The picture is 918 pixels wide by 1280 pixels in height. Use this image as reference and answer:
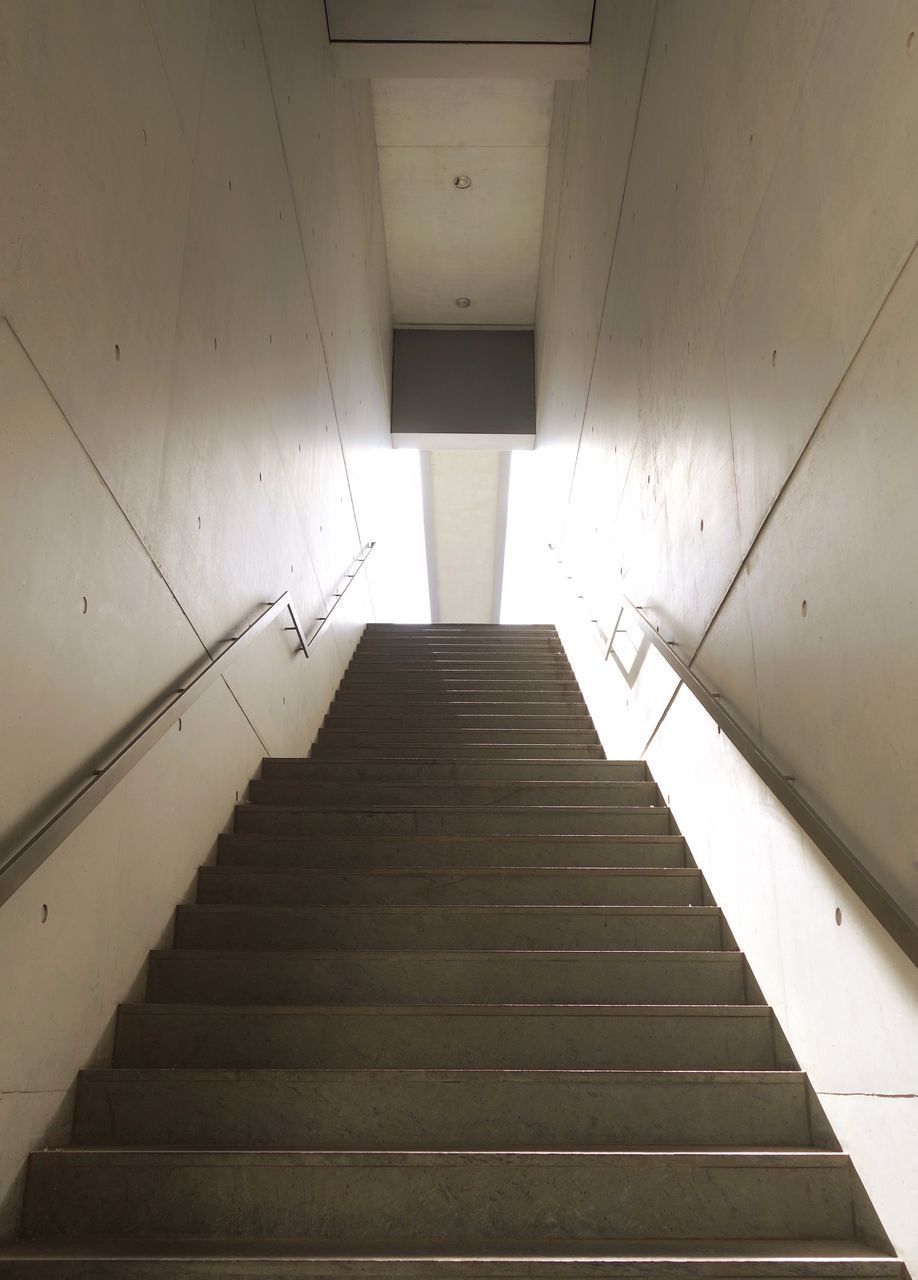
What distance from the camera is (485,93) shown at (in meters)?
7.80

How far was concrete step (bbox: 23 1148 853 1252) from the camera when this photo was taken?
1987 mm

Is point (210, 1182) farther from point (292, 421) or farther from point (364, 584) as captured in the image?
point (364, 584)

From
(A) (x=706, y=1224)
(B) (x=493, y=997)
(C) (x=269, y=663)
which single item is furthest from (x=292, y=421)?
(A) (x=706, y=1224)

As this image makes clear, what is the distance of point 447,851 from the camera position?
3484 millimetres

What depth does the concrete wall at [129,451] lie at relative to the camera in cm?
195

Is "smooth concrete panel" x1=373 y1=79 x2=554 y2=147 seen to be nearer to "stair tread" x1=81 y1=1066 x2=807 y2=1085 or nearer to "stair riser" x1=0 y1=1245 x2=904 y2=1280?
"stair tread" x1=81 y1=1066 x2=807 y2=1085

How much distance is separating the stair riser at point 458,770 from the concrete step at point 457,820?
51 centimetres

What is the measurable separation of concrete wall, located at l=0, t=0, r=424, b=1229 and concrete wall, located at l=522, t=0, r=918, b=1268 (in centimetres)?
165

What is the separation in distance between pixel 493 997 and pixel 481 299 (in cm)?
875

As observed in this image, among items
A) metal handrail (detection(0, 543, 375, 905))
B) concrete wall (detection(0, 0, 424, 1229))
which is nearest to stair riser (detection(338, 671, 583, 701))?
concrete wall (detection(0, 0, 424, 1229))

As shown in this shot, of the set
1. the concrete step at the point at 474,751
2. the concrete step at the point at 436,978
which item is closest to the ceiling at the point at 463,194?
the concrete step at the point at 474,751

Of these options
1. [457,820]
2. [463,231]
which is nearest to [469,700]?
[457,820]

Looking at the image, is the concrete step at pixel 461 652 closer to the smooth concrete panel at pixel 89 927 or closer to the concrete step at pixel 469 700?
the concrete step at pixel 469 700

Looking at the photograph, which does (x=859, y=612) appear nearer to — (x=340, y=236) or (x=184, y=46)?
(x=184, y=46)
